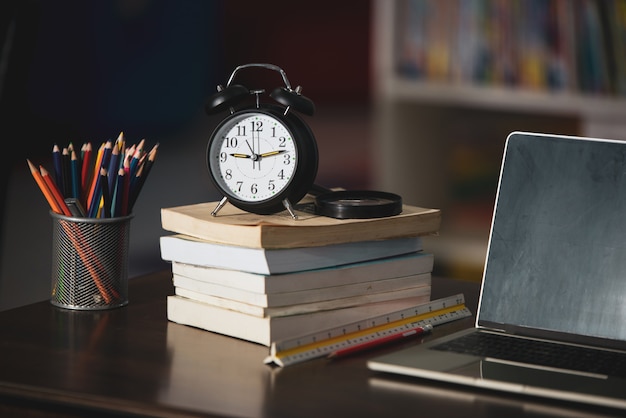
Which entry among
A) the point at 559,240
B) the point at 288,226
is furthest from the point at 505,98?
the point at 288,226

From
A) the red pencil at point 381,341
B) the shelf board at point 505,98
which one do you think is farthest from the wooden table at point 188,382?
the shelf board at point 505,98

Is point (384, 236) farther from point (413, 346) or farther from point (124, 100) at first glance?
point (124, 100)

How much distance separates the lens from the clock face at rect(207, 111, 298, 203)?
4.07 ft

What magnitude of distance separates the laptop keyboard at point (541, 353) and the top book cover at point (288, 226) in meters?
0.17

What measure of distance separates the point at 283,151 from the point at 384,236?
0.17m

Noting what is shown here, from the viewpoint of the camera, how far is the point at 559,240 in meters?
1.18

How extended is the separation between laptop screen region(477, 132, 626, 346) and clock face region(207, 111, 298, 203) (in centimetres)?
28

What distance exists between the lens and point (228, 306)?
120 cm

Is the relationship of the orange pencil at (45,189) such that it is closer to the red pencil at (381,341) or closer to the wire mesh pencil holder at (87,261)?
the wire mesh pencil holder at (87,261)

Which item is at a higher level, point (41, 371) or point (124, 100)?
point (124, 100)

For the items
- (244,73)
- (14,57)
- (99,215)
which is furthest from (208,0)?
(99,215)

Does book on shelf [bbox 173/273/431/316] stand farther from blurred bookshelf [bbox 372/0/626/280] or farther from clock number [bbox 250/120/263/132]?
blurred bookshelf [bbox 372/0/626/280]

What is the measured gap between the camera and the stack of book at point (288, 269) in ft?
3.80

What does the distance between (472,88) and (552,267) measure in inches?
69.4
